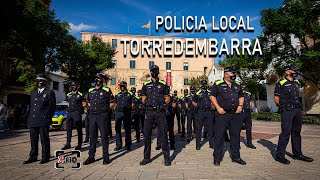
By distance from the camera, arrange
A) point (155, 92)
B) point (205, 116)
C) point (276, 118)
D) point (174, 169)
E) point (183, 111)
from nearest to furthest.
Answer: point (174, 169) < point (155, 92) < point (205, 116) < point (183, 111) < point (276, 118)

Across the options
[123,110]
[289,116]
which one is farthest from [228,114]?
[123,110]

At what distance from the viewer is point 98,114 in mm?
6805

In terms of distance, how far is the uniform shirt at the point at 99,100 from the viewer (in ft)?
22.5

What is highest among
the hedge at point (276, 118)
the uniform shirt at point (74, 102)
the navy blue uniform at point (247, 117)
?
the uniform shirt at point (74, 102)

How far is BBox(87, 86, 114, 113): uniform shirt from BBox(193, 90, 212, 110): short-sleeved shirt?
3.27 m

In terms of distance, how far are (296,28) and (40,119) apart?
23.8 m

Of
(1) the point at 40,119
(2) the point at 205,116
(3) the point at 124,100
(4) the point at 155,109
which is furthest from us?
(3) the point at 124,100

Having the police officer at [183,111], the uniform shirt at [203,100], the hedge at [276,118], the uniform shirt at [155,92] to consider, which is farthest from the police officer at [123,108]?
the hedge at [276,118]

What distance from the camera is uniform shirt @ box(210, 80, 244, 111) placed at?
21.1ft

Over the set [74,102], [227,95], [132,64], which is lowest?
[74,102]

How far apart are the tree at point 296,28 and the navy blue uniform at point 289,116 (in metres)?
18.4

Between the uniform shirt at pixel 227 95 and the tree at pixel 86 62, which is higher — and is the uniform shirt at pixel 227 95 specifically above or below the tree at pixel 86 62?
below

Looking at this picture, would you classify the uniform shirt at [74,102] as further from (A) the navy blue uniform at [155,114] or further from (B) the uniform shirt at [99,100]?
(A) the navy blue uniform at [155,114]

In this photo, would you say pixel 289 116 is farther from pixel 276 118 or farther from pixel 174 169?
pixel 276 118
